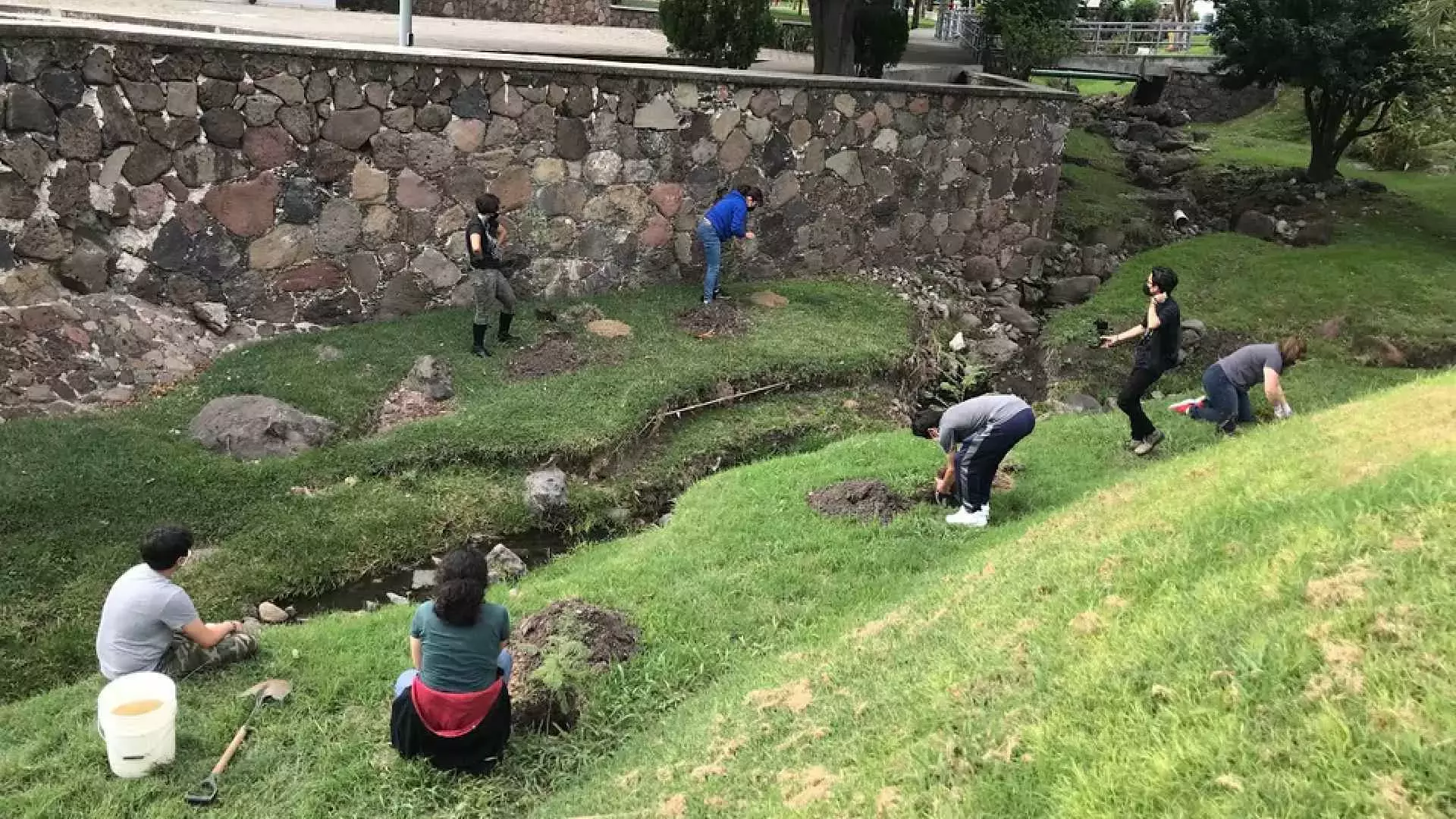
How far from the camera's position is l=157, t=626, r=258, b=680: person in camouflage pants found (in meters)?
5.88

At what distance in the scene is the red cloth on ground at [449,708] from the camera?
5004mm

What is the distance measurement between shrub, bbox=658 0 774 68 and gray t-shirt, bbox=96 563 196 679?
485 inches

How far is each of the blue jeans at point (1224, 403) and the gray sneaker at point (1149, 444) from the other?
0.41 metres

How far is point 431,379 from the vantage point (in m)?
10.0

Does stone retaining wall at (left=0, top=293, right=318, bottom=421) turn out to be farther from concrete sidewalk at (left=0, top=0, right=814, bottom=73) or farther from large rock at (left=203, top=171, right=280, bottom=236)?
concrete sidewalk at (left=0, top=0, right=814, bottom=73)

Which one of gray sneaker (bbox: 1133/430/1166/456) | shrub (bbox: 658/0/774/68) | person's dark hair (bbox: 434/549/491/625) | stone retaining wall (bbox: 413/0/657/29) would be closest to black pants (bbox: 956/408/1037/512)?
gray sneaker (bbox: 1133/430/1166/456)

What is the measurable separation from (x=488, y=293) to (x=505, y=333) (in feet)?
2.39

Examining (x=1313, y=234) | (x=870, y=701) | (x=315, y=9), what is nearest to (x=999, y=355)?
(x=1313, y=234)

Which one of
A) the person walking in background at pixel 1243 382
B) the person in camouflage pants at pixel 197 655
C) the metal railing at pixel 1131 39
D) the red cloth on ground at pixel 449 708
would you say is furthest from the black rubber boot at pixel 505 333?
the metal railing at pixel 1131 39

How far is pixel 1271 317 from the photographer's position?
13.6 metres

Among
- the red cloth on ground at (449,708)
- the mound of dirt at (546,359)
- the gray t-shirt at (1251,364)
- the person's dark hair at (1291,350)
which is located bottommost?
the red cloth on ground at (449,708)

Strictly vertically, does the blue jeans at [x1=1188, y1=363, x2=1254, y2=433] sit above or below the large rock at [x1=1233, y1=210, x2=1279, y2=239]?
below

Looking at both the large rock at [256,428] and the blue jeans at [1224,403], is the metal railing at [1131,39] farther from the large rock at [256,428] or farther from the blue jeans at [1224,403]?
the large rock at [256,428]

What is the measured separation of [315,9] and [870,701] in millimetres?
22427
